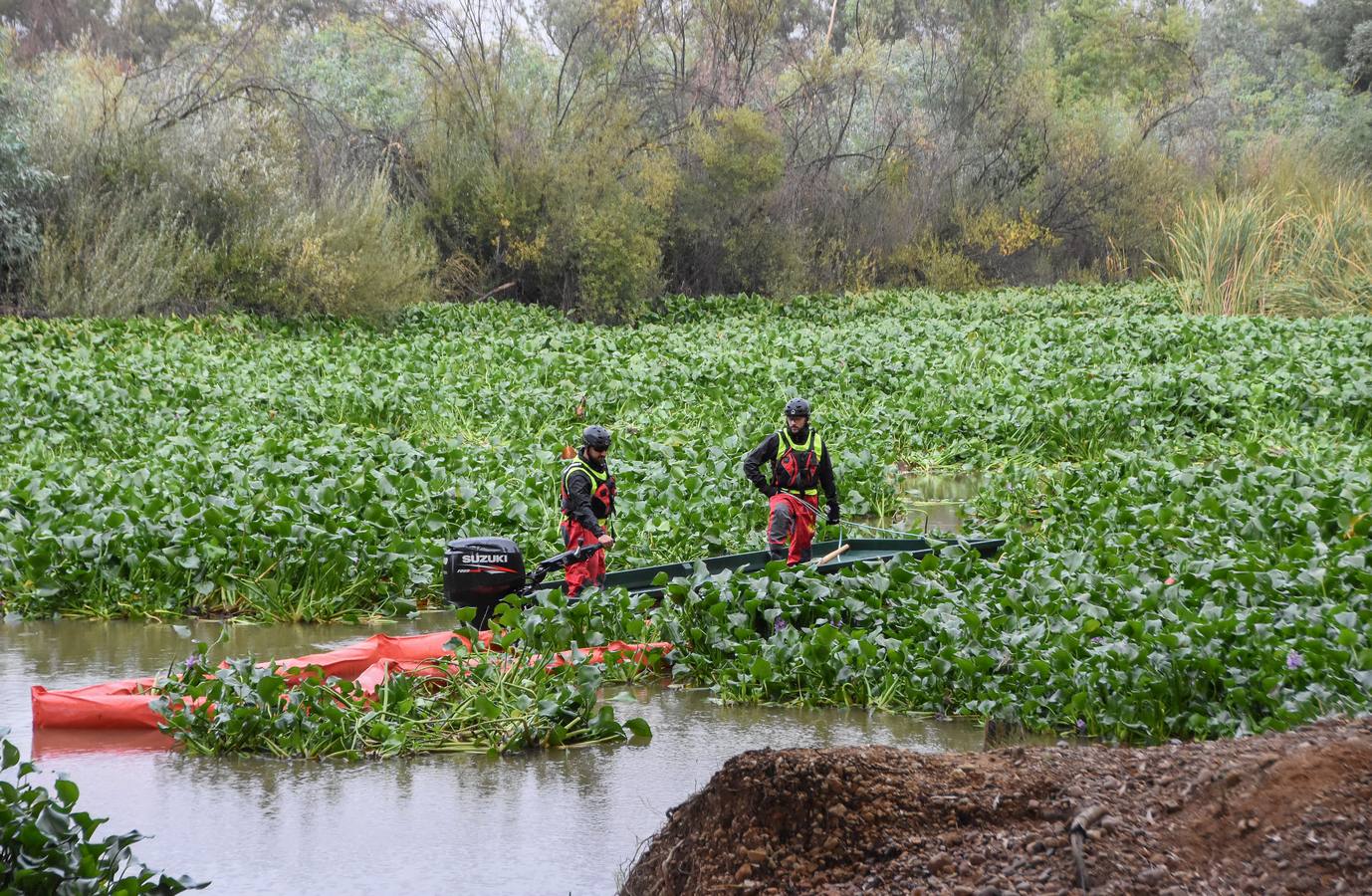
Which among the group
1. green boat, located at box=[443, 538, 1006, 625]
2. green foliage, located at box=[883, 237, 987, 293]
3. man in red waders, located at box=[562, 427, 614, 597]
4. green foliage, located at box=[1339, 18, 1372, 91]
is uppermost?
green foliage, located at box=[1339, 18, 1372, 91]

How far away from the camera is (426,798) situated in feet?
19.3

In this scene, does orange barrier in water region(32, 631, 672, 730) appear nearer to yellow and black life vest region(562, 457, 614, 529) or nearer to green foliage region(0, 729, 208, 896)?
yellow and black life vest region(562, 457, 614, 529)

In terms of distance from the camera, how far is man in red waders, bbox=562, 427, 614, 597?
859cm

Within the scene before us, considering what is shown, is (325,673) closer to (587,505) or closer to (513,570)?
(513,570)

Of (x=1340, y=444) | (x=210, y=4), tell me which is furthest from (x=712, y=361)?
(x=210, y=4)

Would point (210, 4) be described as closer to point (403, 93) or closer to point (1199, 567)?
point (403, 93)

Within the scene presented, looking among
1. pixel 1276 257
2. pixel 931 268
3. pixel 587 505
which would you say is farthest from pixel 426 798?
pixel 931 268

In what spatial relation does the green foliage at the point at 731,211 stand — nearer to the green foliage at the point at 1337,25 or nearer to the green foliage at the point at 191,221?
the green foliage at the point at 191,221

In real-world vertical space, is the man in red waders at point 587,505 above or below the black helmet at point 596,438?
below

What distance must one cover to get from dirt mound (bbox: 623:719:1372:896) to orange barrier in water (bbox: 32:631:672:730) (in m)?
2.96

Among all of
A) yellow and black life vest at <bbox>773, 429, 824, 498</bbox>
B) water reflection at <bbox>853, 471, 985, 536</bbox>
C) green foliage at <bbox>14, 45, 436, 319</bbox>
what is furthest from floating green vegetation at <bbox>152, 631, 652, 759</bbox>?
green foliage at <bbox>14, 45, 436, 319</bbox>

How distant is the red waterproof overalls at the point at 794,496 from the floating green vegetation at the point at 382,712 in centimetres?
292

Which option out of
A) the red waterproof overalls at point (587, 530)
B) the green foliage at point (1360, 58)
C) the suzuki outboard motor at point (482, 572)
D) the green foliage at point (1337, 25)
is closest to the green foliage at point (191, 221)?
the red waterproof overalls at point (587, 530)

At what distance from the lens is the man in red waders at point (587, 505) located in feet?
28.2
